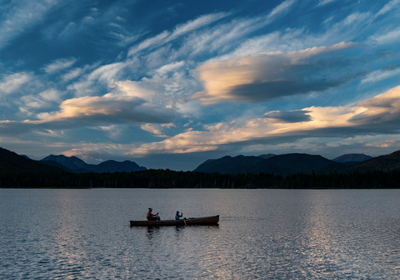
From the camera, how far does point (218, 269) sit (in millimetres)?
34625

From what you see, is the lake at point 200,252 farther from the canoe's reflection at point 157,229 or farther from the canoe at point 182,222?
the canoe at point 182,222

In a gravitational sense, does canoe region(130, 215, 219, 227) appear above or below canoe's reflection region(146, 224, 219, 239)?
above

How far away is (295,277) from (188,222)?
42168 millimetres

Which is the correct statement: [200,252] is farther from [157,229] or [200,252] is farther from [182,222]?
[182,222]

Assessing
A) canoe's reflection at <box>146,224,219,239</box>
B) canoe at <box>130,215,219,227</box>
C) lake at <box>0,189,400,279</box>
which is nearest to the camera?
lake at <box>0,189,400,279</box>

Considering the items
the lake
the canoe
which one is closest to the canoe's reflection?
the lake

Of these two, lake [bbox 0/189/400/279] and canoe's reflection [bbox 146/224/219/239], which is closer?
lake [bbox 0/189/400/279]

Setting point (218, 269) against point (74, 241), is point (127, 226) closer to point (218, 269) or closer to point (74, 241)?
point (74, 241)

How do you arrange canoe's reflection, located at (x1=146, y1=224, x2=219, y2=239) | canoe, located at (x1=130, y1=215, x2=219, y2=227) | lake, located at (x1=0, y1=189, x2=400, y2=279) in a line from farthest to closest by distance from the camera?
canoe, located at (x1=130, y1=215, x2=219, y2=227) → canoe's reflection, located at (x1=146, y1=224, x2=219, y2=239) → lake, located at (x1=0, y1=189, x2=400, y2=279)

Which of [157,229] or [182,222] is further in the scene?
[182,222]

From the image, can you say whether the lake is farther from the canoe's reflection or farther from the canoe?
the canoe

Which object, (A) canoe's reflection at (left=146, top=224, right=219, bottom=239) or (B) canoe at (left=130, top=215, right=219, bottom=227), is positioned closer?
(A) canoe's reflection at (left=146, top=224, right=219, bottom=239)

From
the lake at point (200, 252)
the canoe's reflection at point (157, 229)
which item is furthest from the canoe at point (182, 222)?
the lake at point (200, 252)

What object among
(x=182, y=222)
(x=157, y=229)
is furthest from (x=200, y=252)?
(x=182, y=222)
